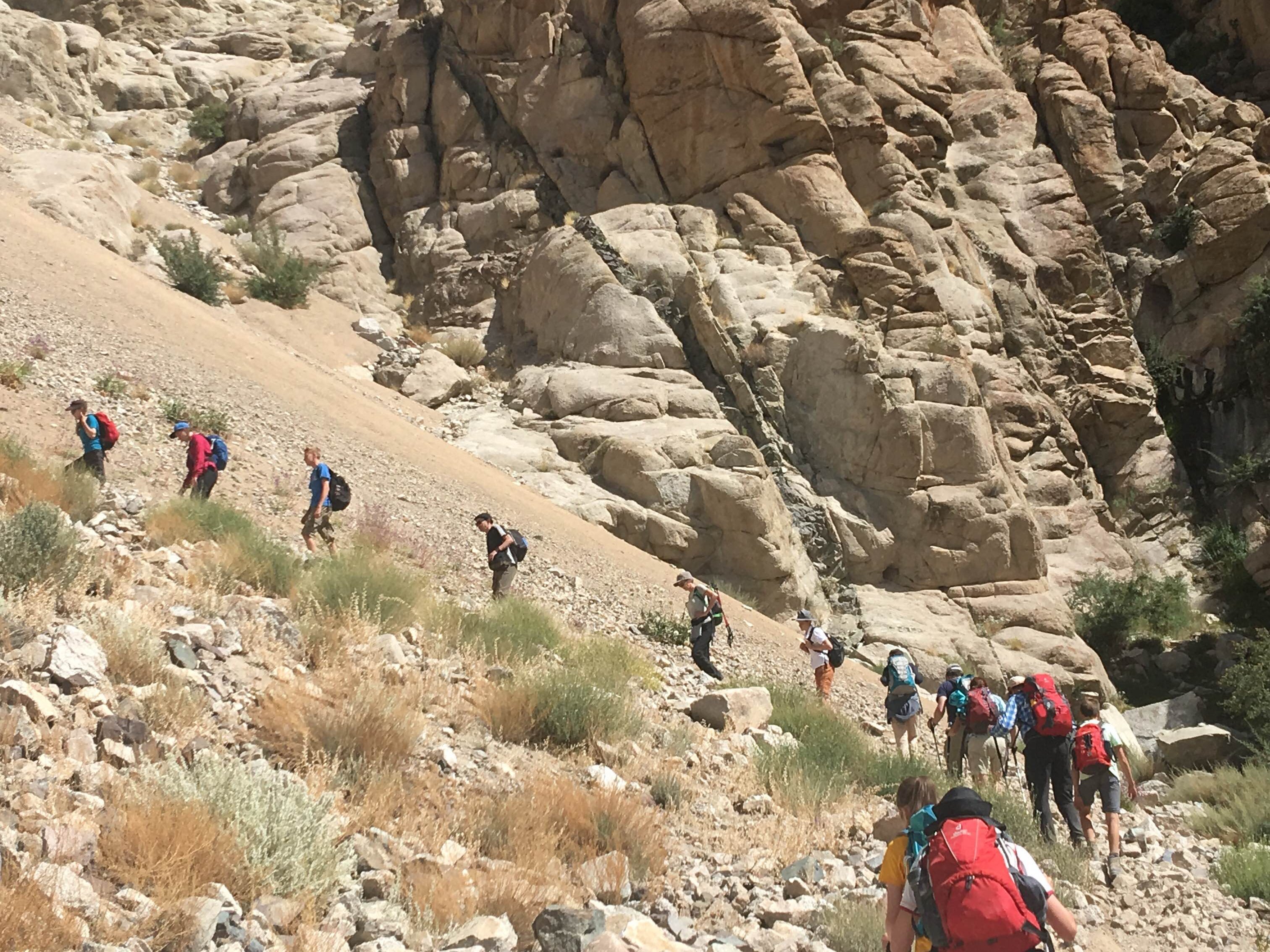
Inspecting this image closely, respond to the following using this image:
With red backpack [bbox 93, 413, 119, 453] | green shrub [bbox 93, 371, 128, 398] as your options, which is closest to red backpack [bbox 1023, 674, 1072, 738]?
red backpack [bbox 93, 413, 119, 453]

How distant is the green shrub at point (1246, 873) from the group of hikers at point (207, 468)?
29.2 ft

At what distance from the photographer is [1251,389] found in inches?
1115

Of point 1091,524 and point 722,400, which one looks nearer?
point 722,400

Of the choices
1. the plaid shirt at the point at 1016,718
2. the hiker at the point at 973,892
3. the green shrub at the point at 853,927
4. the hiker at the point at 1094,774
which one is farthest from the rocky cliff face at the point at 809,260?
the hiker at the point at 973,892

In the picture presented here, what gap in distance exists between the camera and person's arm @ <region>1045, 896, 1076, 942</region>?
3832 mm

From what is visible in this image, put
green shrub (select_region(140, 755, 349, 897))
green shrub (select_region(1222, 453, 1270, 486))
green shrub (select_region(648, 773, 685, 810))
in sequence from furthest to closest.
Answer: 1. green shrub (select_region(1222, 453, 1270, 486))
2. green shrub (select_region(648, 773, 685, 810))
3. green shrub (select_region(140, 755, 349, 897))

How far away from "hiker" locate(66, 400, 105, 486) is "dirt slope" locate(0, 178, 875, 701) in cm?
105

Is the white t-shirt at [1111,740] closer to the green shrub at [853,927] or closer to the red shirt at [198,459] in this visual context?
the green shrub at [853,927]

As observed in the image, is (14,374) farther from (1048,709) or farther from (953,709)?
(1048,709)

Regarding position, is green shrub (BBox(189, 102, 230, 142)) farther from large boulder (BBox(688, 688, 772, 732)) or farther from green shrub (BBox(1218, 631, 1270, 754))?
green shrub (BBox(1218, 631, 1270, 754))

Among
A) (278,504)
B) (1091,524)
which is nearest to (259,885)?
(278,504)

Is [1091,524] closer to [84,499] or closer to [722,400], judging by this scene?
[722,400]

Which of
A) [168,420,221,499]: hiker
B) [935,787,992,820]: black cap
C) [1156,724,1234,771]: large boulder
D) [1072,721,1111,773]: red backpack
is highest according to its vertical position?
[935,787,992,820]: black cap

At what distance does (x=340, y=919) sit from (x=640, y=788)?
104 inches
